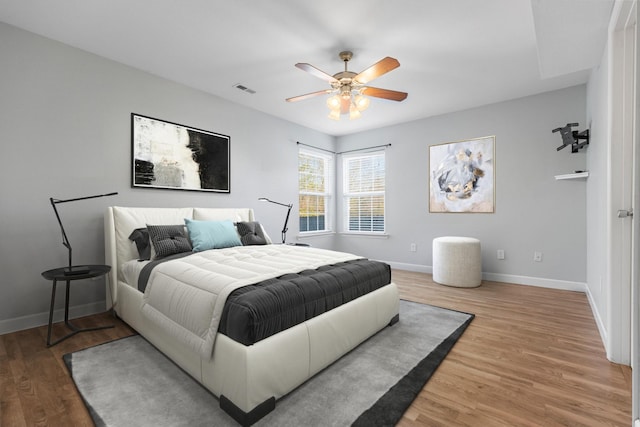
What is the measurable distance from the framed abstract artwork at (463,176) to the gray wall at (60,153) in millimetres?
3759

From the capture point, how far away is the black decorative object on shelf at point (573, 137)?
336 centimetres

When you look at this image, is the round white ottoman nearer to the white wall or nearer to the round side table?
the white wall

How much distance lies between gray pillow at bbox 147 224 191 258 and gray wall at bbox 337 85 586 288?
144 inches

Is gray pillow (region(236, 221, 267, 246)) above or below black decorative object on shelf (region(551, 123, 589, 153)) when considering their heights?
below

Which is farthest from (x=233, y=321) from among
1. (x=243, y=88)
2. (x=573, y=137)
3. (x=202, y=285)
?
(x=573, y=137)

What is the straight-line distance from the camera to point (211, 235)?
3.13 metres

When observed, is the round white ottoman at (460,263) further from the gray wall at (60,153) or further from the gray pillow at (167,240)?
the gray wall at (60,153)

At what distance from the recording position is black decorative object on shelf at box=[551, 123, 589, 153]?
11.0 feet

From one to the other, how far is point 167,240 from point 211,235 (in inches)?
17.3

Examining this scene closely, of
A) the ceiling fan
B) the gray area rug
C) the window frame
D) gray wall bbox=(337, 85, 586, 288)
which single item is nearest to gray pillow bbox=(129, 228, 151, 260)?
the gray area rug

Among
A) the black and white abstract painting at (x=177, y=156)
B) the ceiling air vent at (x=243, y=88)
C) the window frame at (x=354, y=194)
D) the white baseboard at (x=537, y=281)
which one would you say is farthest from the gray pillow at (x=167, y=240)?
the white baseboard at (x=537, y=281)

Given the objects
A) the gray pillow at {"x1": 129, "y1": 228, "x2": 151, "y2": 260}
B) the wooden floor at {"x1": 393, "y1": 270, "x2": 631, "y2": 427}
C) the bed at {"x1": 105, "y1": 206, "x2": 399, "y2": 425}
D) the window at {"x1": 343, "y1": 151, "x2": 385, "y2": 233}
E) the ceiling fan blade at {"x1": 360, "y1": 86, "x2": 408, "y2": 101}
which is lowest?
the wooden floor at {"x1": 393, "y1": 270, "x2": 631, "y2": 427}

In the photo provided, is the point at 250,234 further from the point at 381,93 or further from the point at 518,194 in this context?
the point at 518,194

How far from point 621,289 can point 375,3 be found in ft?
8.69
